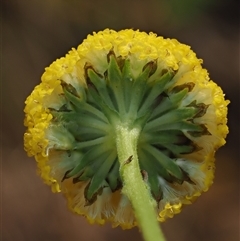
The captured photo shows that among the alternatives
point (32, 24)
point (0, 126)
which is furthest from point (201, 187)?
point (32, 24)

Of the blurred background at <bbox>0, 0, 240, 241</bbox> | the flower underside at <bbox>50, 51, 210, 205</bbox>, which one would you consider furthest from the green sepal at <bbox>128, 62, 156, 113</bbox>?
the blurred background at <bbox>0, 0, 240, 241</bbox>

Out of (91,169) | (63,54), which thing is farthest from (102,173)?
(63,54)

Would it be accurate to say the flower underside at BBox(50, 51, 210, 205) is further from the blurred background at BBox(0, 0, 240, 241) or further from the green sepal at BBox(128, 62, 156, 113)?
the blurred background at BBox(0, 0, 240, 241)

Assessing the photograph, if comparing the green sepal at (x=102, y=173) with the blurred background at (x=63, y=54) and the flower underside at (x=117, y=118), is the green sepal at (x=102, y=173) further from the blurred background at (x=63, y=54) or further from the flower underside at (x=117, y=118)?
the blurred background at (x=63, y=54)

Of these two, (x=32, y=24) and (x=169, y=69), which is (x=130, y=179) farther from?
(x=32, y=24)

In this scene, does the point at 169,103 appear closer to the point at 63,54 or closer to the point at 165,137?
the point at 165,137
